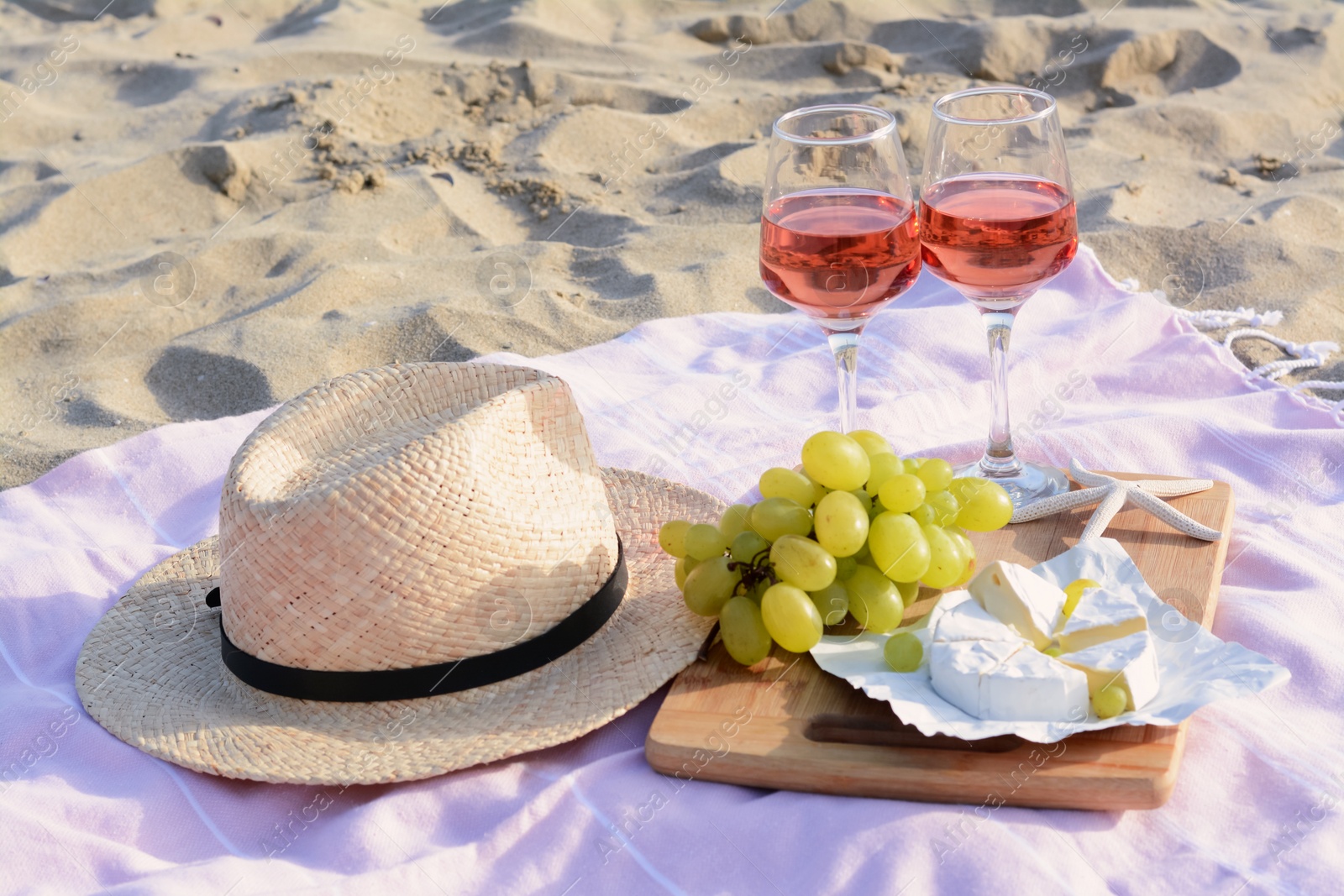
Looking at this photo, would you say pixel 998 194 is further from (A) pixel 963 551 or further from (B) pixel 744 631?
(B) pixel 744 631

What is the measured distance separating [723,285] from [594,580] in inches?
69.2

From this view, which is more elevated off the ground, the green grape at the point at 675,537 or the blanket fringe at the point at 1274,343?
the green grape at the point at 675,537

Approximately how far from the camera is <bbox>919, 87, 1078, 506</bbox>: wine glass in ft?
4.94

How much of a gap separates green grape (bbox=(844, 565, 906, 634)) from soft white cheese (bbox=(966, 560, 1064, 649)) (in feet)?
0.31

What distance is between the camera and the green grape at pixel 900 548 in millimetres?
1419

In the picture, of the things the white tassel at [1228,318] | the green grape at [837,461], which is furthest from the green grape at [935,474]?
the white tassel at [1228,318]

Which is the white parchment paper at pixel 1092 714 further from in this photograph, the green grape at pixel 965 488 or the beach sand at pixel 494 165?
the beach sand at pixel 494 165

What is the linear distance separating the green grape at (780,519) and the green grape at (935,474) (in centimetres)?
17

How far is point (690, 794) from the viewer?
1.35 meters

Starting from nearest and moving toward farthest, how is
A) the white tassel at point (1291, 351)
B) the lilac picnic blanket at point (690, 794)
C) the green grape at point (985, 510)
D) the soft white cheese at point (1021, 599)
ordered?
the lilac picnic blanket at point (690, 794)
the soft white cheese at point (1021, 599)
the green grape at point (985, 510)
the white tassel at point (1291, 351)

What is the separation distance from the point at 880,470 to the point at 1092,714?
0.37m

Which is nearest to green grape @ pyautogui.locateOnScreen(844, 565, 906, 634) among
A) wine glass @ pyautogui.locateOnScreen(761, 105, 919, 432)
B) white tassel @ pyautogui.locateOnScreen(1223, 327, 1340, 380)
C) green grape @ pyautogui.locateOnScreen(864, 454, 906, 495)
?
green grape @ pyautogui.locateOnScreen(864, 454, 906, 495)

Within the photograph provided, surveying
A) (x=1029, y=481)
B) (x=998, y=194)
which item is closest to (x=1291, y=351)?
(x=1029, y=481)

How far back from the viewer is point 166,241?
3631mm
